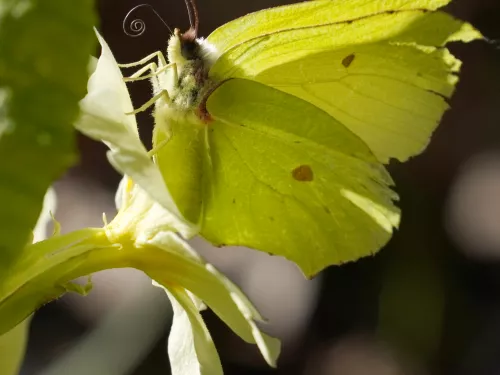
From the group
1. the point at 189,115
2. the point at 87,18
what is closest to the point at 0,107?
the point at 87,18

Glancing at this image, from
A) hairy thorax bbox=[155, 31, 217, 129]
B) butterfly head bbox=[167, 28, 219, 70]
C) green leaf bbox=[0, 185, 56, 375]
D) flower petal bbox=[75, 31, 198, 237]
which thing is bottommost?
green leaf bbox=[0, 185, 56, 375]

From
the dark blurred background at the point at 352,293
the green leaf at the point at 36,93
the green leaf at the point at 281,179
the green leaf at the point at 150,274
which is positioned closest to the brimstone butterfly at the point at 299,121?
the green leaf at the point at 281,179

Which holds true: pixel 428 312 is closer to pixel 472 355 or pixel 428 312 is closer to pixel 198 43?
pixel 472 355

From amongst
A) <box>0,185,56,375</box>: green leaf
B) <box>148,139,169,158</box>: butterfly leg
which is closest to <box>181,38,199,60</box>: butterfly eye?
<box>148,139,169,158</box>: butterfly leg

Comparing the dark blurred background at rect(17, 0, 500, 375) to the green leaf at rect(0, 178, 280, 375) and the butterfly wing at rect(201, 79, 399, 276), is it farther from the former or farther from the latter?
the green leaf at rect(0, 178, 280, 375)

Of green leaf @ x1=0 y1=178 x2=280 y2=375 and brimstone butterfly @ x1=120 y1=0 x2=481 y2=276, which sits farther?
brimstone butterfly @ x1=120 y1=0 x2=481 y2=276

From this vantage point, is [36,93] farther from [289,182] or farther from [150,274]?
[289,182]
